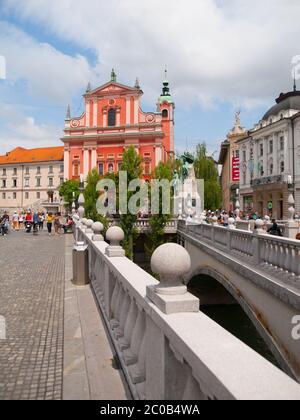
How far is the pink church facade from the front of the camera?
54688 millimetres

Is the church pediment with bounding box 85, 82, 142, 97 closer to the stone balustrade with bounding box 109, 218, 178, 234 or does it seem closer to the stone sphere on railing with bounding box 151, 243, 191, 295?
the stone balustrade with bounding box 109, 218, 178, 234

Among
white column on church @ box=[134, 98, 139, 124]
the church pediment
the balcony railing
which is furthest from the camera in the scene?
the church pediment

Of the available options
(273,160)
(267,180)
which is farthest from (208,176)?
(273,160)

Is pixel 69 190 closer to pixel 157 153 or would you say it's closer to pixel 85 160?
pixel 85 160

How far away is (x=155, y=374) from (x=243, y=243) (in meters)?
7.68

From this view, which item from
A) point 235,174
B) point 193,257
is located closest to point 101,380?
point 193,257

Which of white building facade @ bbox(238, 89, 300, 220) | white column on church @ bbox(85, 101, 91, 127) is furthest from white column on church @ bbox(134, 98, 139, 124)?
white building facade @ bbox(238, 89, 300, 220)

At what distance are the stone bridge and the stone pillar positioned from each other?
4.18 meters

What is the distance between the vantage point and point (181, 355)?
2070 millimetres

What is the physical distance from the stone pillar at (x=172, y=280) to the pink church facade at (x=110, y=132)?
171ft

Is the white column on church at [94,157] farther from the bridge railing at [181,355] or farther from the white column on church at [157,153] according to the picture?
the bridge railing at [181,355]

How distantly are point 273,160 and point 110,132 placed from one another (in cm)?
2403

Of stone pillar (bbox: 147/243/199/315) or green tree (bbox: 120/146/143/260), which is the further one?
green tree (bbox: 120/146/143/260)
